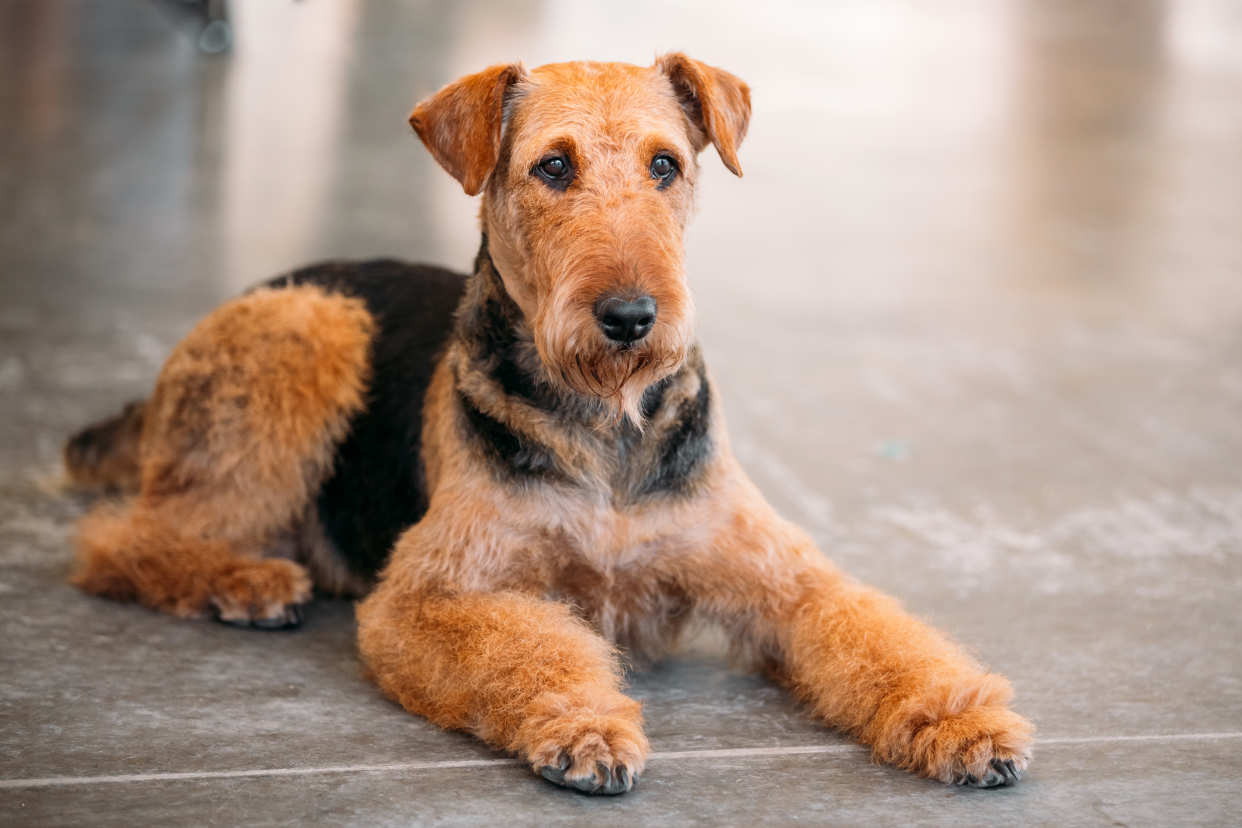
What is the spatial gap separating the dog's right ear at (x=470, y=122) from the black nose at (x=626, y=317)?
0.60 metres

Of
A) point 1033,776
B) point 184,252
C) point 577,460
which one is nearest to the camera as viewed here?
point 1033,776

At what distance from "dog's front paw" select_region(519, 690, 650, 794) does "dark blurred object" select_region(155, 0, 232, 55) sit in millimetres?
10486

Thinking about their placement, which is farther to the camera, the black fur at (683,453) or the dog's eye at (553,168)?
the black fur at (683,453)

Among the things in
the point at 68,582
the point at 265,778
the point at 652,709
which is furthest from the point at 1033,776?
the point at 68,582

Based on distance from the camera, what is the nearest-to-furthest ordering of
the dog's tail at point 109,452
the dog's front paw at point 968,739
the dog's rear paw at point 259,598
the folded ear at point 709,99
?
the dog's front paw at point 968,739, the folded ear at point 709,99, the dog's rear paw at point 259,598, the dog's tail at point 109,452

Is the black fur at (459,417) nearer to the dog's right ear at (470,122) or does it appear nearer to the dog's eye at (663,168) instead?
the dog's right ear at (470,122)

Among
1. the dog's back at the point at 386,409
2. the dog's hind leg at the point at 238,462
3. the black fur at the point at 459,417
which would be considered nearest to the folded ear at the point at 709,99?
the black fur at the point at 459,417

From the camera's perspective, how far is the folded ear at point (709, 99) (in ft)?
10.2

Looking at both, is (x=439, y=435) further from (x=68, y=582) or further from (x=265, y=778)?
(x=68, y=582)

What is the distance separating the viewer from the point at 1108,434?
5211mm

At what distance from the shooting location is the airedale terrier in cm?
263

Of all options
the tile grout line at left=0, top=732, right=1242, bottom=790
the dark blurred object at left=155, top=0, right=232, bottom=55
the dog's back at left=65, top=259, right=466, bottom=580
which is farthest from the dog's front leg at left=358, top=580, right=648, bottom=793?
the dark blurred object at left=155, top=0, right=232, bottom=55

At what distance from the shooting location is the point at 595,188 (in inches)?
110

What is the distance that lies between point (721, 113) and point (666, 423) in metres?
0.79
